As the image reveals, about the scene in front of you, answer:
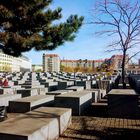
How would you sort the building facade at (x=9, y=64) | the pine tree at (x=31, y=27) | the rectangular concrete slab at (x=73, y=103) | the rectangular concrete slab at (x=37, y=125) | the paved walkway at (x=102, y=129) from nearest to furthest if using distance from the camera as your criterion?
1. the rectangular concrete slab at (x=37, y=125)
2. the paved walkway at (x=102, y=129)
3. the pine tree at (x=31, y=27)
4. the rectangular concrete slab at (x=73, y=103)
5. the building facade at (x=9, y=64)

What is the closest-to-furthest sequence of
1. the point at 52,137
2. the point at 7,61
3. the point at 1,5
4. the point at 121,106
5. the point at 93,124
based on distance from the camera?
the point at 52,137
the point at 93,124
the point at 1,5
the point at 121,106
the point at 7,61

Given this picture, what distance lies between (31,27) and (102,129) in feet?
17.0

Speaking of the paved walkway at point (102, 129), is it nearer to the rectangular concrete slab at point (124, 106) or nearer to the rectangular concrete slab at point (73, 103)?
the rectangular concrete slab at point (124, 106)

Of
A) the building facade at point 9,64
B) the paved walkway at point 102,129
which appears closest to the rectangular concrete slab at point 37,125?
the paved walkway at point 102,129

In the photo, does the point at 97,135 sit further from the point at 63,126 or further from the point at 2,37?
the point at 2,37

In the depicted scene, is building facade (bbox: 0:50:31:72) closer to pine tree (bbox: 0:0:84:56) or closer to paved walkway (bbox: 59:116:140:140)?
pine tree (bbox: 0:0:84:56)

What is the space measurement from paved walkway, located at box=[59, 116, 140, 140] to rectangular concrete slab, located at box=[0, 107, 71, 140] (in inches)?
15.3

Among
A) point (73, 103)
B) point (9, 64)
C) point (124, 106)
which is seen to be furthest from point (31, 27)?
point (9, 64)

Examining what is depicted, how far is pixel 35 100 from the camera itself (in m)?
12.4

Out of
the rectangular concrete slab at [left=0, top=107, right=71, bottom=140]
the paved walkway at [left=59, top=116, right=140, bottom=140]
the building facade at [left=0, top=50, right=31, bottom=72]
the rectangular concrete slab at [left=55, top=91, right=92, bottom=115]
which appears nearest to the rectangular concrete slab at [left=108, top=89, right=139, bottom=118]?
the paved walkway at [left=59, top=116, right=140, bottom=140]

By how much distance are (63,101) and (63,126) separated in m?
3.54

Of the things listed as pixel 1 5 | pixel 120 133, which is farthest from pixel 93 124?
pixel 1 5

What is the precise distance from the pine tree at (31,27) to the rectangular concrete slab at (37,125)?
359cm

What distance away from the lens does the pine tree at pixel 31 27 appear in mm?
10914
